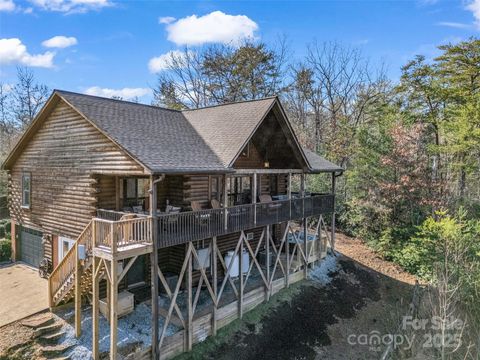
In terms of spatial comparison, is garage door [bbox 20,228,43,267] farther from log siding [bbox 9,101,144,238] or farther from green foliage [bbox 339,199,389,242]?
green foliage [bbox 339,199,389,242]

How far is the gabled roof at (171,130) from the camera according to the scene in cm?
1085

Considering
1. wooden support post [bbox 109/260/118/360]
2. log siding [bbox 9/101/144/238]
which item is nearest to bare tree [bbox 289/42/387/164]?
log siding [bbox 9/101/144/238]

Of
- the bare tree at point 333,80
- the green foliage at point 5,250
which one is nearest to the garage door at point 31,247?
the green foliage at point 5,250

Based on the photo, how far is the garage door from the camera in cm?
1551

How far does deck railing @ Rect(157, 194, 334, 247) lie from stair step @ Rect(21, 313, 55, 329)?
4.75 m

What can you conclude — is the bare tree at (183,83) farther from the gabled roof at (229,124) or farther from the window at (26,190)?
the window at (26,190)

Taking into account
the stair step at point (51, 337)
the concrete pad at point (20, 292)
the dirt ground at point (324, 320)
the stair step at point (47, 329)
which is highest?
the concrete pad at point (20, 292)

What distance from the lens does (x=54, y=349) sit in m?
9.64

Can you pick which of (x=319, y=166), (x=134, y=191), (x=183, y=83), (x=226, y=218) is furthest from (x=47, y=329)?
(x=183, y=83)

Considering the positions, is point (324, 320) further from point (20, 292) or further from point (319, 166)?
point (20, 292)

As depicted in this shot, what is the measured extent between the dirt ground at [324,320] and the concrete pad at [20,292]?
5.83 meters

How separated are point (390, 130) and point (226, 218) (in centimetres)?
1600

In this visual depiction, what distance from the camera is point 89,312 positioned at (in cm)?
1151

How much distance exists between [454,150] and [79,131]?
70.1ft
